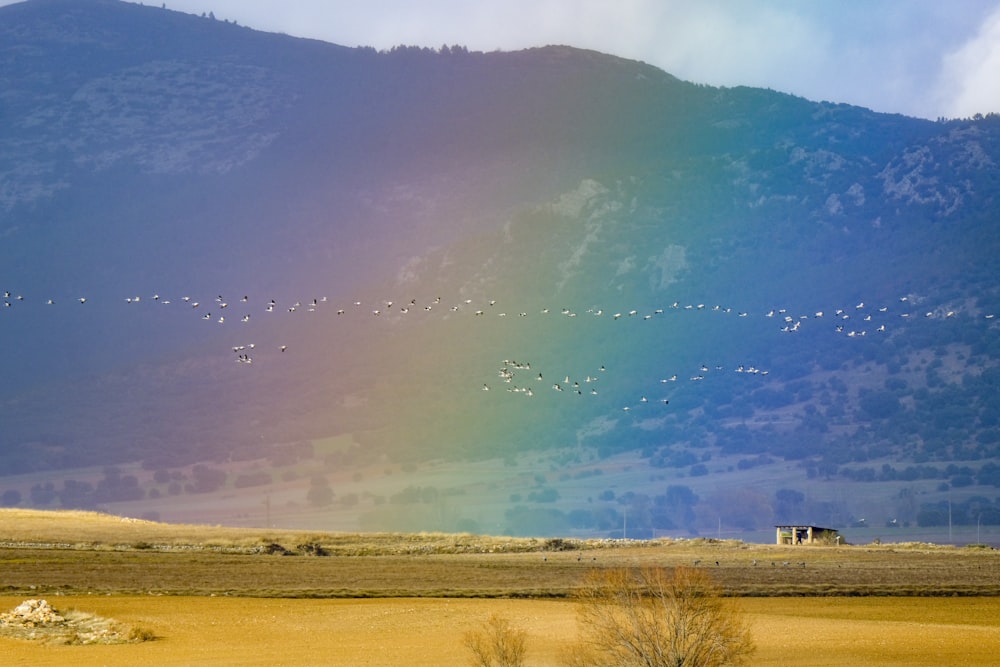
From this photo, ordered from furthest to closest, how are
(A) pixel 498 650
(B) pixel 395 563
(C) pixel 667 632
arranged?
(B) pixel 395 563, (A) pixel 498 650, (C) pixel 667 632

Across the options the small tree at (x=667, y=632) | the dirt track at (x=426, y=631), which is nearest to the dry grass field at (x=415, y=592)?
the dirt track at (x=426, y=631)

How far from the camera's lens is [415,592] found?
77062mm

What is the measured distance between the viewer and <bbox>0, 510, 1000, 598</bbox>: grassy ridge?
7888 cm

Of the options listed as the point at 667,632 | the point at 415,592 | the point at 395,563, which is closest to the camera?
the point at 667,632

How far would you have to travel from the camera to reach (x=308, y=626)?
207 feet

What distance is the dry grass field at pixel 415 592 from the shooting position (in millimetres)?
55625

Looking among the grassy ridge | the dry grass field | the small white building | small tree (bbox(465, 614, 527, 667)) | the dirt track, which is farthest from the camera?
the small white building

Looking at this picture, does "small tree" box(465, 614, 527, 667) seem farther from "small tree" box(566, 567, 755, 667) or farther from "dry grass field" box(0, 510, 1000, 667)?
"small tree" box(566, 567, 755, 667)

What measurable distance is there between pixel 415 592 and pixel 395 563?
808 inches

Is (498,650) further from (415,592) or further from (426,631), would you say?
(415,592)

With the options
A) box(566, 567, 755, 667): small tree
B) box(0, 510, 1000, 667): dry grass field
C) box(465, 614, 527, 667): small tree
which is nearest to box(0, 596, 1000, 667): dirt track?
box(0, 510, 1000, 667): dry grass field

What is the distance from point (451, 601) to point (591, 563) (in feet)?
88.9

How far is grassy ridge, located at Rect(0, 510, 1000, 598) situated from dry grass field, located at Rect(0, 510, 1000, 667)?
200mm

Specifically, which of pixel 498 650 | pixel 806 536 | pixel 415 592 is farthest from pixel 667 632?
pixel 806 536
